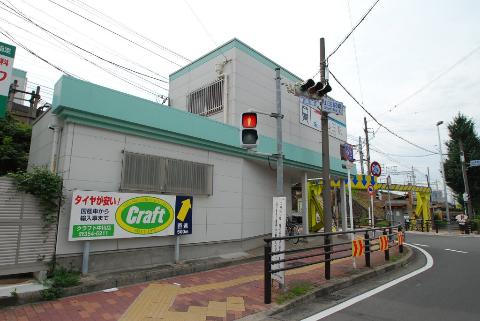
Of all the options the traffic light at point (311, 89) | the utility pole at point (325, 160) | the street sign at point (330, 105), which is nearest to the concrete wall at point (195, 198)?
the utility pole at point (325, 160)

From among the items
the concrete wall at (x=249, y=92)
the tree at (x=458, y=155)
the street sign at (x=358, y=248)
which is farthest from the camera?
the tree at (x=458, y=155)

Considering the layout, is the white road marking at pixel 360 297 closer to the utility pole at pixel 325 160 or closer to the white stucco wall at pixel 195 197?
the utility pole at pixel 325 160

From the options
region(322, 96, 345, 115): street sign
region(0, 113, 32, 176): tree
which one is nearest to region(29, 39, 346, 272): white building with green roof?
region(322, 96, 345, 115): street sign

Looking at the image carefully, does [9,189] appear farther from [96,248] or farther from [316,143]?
[316,143]

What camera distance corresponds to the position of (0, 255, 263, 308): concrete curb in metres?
5.76

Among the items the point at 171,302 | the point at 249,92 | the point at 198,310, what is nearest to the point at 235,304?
the point at 198,310

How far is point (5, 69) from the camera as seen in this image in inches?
296

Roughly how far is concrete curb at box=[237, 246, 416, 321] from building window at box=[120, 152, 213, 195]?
15.2 feet

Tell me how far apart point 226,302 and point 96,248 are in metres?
3.51

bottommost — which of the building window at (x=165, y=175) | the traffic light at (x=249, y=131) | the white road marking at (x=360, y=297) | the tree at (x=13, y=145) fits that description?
the white road marking at (x=360, y=297)

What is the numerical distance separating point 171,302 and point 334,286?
3.62 meters

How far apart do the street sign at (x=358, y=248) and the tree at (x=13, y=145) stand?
14.5 meters

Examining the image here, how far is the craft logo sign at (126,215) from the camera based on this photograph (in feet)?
23.5

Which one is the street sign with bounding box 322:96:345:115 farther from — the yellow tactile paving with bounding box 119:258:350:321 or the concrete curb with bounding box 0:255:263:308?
the yellow tactile paving with bounding box 119:258:350:321
